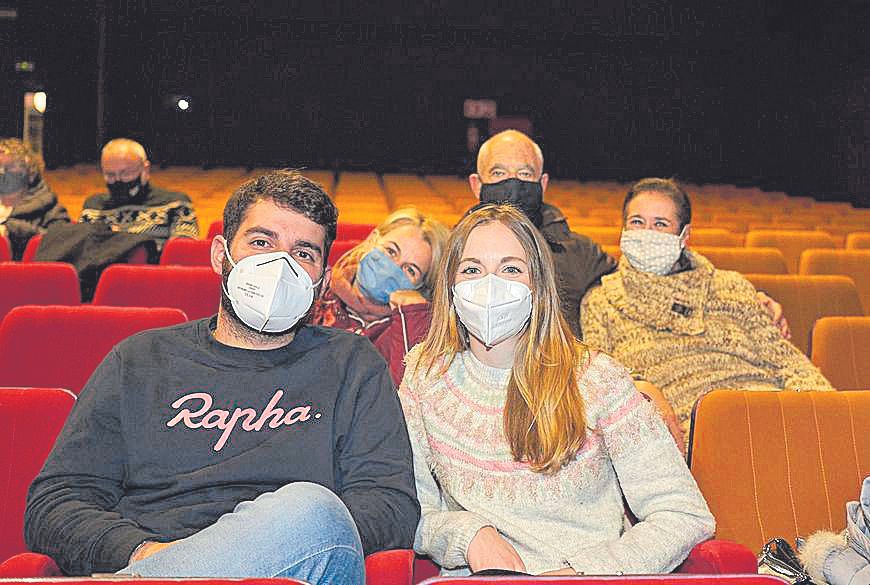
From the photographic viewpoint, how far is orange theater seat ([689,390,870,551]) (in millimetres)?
2186

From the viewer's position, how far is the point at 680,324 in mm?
2914

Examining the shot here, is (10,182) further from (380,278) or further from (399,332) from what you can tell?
(399,332)

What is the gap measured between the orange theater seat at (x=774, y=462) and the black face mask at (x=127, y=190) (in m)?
3.65

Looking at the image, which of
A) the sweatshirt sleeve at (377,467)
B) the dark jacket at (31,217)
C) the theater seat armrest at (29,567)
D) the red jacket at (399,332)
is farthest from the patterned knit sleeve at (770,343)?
the dark jacket at (31,217)

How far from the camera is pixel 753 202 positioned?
37.4 feet

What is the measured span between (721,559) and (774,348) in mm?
1339

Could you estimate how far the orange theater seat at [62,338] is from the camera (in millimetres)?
2615

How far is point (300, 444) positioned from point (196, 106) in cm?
1499

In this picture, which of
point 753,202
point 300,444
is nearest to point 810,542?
point 300,444

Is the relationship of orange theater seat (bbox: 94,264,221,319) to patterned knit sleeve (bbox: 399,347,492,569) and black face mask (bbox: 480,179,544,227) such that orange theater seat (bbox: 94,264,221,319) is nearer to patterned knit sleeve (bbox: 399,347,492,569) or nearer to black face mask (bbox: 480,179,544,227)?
black face mask (bbox: 480,179,544,227)

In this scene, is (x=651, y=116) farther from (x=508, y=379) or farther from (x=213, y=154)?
(x=508, y=379)

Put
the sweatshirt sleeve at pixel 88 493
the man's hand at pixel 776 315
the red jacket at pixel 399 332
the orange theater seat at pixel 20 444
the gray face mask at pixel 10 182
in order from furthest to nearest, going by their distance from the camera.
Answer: the gray face mask at pixel 10 182 → the man's hand at pixel 776 315 → the red jacket at pixel 399 332 → the orange theater seat at pixel 20 444 → the sweatshirt sleeve at pixel 88 493

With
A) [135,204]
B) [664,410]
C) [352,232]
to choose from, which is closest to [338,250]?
[352,232]

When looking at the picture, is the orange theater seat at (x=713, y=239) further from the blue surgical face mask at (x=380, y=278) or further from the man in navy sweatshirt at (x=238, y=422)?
the man in navy sweatshirt at (x=238, y=422)
